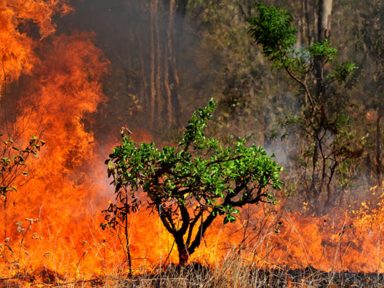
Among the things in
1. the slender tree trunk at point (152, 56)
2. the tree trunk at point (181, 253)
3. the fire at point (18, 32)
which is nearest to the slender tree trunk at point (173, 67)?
the slender tree trunk at point (152, 56)

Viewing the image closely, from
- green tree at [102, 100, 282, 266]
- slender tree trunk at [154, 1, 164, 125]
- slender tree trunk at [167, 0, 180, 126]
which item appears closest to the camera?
green tree at [102, 100, 282, 266]

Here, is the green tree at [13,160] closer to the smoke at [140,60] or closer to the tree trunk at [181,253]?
the tree trunk at [181,253]

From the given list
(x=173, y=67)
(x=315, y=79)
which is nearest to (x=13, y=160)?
(x=315, y=79)

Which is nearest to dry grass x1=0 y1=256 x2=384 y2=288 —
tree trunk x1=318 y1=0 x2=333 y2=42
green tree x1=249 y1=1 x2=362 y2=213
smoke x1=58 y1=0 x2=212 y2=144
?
green tree x1=249 y1=1 x2=362 y2=213

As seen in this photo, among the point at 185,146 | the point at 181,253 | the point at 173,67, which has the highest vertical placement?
the point at 173,67

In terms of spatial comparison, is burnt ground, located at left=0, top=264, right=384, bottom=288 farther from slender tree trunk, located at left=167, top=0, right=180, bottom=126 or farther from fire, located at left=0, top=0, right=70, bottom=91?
slender tree trunk, located at left=167, top=0, right=180, bottom=126

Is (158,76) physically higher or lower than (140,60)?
lower

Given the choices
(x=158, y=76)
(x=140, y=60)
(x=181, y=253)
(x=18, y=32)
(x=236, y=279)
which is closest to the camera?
(x=236, y=279)

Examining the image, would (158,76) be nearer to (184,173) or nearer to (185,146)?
(185,146)

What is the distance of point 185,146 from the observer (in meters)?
6.85

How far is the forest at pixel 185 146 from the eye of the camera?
623 centimetres

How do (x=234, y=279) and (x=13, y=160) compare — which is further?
(x=13, y=160)

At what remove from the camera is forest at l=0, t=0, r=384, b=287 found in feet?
20.5

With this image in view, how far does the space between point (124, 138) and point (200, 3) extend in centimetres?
1707
